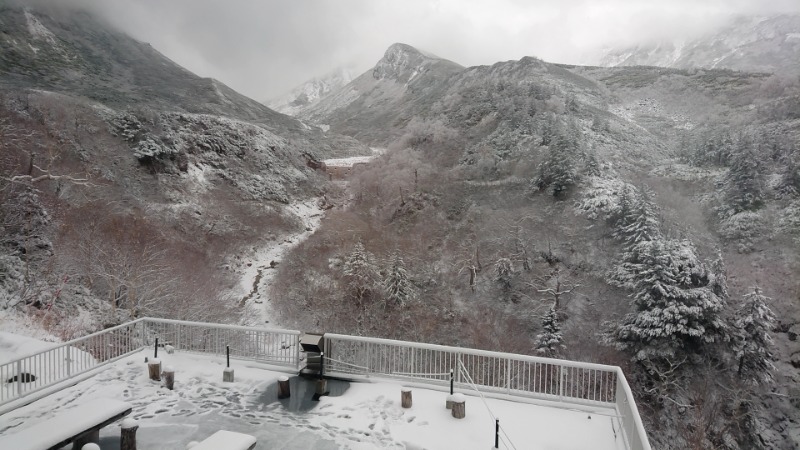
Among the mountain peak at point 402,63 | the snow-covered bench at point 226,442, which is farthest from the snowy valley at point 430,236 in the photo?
the mountain peak at point 402,63

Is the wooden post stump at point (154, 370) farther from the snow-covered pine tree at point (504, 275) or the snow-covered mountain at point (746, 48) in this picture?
the snow-covered mountain at point (746, 48)

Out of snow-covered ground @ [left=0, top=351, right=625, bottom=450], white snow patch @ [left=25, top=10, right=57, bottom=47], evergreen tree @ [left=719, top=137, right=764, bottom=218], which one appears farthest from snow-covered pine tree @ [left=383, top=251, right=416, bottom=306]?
white snow patch @ [left=25, top=10, right=57, bottom=47]

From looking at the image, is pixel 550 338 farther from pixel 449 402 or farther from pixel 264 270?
pixel 264 270

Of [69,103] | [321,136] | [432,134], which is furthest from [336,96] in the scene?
[69,103]

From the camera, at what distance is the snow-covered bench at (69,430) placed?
5.26m

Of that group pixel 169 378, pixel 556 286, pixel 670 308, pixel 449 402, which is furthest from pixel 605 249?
pixel 169 378

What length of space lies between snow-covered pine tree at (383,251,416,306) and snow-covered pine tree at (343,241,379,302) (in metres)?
0.92

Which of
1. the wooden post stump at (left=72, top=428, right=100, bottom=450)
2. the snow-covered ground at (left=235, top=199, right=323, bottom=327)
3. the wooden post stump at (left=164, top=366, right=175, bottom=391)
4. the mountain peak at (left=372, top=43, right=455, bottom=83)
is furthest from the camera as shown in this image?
the mountain peak at (left=372, top=43, right=455, bottom=83)

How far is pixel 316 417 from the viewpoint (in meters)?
6.86

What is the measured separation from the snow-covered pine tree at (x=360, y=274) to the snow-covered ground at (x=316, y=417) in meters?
15.8

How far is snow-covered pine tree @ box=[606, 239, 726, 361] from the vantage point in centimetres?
1719

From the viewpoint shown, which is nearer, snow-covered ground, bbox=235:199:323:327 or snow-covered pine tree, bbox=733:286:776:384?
snow-covered pine tree, bbox=733:286:776:384

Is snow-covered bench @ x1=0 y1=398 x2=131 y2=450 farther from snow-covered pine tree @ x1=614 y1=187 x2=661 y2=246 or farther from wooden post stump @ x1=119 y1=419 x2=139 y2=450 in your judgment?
snow-covered pine tree @ x1=614 y1=187 x2=661 y2=246

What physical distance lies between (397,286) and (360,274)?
242cm
